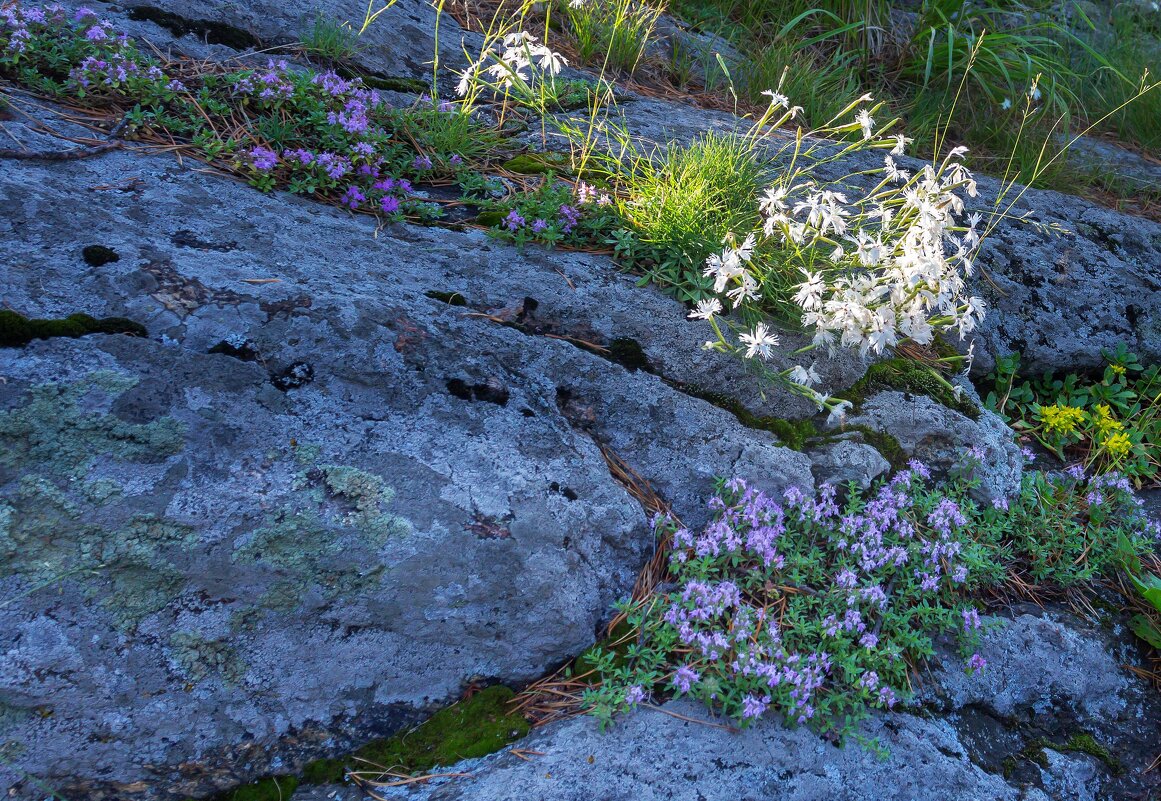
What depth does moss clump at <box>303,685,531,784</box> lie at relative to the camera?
7.03 ft

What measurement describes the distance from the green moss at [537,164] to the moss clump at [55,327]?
2.01 meters

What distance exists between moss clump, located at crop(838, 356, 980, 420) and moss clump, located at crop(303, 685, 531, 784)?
194cm

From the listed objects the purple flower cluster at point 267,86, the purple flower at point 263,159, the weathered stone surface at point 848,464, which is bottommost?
the weathered stone surface at point 848,464

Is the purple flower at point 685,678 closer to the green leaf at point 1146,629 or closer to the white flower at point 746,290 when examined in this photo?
the white flower at point 746,290

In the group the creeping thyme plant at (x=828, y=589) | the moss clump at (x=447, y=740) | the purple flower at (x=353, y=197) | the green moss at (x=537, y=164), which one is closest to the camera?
the moss clump at (x=447, y=740)

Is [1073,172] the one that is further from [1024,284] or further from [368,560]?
[368,560]

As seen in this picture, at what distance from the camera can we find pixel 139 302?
246 centimetres

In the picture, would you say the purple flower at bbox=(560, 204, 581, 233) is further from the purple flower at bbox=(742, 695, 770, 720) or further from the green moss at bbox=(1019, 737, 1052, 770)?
the green moss at bbox=(1019, 737, 1052, 770)

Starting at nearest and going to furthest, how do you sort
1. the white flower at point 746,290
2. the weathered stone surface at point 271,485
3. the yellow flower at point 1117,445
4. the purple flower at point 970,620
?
the weathered stone surface at point 271,485, the purple flower at point 970,620, the white flower at point 746,290, the yellow flower at point 1117,445

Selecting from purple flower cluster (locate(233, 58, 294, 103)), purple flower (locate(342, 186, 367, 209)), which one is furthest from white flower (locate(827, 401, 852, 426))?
purple flower cluster (locate(233, 58, 294, 103))

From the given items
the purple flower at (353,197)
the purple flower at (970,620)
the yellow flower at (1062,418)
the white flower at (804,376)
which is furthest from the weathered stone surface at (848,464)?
the purple flower at (353,197)

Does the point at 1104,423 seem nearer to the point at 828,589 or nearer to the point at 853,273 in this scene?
the point at 853,273

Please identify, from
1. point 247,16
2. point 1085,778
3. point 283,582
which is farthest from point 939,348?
point 247,16

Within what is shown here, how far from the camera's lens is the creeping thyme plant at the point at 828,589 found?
2264mm
